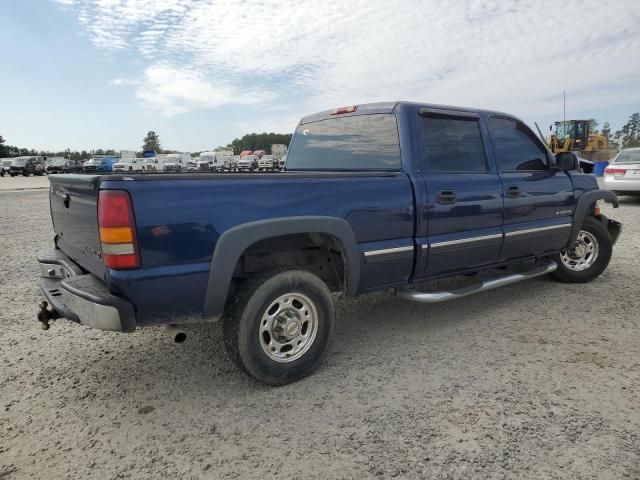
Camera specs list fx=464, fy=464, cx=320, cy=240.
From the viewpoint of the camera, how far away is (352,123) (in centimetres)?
414

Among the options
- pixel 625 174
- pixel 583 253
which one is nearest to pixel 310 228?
pixel 583 253

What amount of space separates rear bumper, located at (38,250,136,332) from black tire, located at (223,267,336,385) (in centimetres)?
62

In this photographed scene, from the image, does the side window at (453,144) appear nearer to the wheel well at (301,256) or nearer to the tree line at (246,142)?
the wheel well at (301,256)

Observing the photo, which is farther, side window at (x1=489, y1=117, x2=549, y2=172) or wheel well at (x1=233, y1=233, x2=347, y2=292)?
side window at (x1=489, y1=117, x2=549, y2=172)

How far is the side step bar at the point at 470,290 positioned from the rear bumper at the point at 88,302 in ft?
6.79

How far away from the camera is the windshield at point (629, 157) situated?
12.3 m

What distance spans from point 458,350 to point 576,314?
1.52 m

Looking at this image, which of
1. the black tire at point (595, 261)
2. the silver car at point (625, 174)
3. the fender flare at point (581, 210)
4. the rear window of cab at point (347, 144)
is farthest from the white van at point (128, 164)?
the silver car at point (625, 174)

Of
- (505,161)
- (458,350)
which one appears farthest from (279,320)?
(505,161)

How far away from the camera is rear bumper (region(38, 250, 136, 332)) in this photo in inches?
98.9

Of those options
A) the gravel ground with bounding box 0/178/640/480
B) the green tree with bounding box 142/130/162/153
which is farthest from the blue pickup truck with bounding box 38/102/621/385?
the green tree with bounding box 142/130/162/153

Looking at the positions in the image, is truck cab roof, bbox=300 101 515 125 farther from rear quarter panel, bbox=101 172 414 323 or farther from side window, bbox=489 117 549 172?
rear quarter panel, bbox=101 172 414 323

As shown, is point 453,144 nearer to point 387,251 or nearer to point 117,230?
point 387,251

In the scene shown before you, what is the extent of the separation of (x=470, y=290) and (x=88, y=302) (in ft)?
9.56
